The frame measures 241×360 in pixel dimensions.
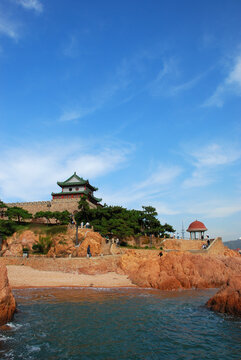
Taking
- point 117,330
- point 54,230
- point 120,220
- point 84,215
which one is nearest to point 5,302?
point 117,330

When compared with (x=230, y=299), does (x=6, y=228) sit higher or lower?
higher

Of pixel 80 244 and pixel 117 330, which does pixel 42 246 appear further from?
pixel 117 330

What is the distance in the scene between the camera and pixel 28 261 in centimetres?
2770

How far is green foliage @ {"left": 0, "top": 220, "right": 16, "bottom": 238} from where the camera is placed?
35.8 meters

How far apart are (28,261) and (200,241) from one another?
1066 inches

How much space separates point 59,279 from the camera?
22859 mm

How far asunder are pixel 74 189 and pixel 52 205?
5185 millimetres

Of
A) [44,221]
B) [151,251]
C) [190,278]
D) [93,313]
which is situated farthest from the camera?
[44,221]

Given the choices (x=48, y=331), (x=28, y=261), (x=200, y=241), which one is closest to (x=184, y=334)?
(x=48, y=331)

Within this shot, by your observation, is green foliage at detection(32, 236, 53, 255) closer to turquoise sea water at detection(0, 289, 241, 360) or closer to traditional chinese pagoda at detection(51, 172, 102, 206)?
traditional chinese pagoda at detection(51, 172, 102, 206)

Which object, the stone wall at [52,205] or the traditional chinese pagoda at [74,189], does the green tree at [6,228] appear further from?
the traditional chinese pagoda at [74,189]

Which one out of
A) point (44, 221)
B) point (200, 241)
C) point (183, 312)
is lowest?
point (183, 312)

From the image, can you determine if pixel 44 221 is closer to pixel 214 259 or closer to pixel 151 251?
pixel 151 251

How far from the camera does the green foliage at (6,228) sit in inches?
1410
